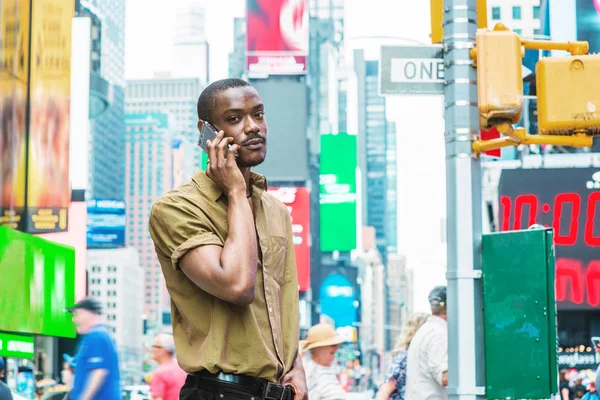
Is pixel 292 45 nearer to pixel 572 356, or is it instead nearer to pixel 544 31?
pixel 544 31

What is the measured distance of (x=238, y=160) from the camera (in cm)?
314

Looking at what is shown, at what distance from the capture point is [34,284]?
66.7ft

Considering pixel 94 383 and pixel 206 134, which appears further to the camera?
pixel 94 383

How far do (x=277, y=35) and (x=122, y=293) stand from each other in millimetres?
106115

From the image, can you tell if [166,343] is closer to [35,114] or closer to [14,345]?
[14,345]

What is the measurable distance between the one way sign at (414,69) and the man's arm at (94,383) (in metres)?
3.40

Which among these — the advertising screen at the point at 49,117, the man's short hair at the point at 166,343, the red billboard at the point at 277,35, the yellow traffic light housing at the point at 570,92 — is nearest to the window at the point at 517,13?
the red billboard at the point at 277,35

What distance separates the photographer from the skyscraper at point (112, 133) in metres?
157

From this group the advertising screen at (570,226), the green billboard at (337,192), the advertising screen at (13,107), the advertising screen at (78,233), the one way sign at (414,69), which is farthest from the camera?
the green billboard at (337,192)

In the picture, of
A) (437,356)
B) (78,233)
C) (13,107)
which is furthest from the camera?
(78,233)

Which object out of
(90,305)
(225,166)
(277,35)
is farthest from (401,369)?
(277,35)

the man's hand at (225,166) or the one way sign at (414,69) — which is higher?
the one way sign at (414,69)

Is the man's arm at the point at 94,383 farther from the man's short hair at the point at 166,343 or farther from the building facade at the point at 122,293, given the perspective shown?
the building facade at the point at 122,293

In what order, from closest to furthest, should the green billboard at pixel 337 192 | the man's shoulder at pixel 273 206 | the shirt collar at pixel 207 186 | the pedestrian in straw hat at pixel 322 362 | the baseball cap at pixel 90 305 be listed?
the shirt collar at pixel 207 186
the man's shoulder at pixel 273 206
the pedestrian in straw hat at pixel 322 362
the baseball cap at pixel 90 305
the green billboard at pixel 337 192
